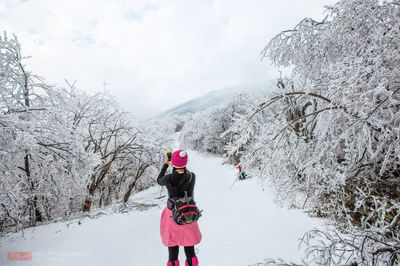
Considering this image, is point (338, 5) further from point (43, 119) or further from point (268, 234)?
point (43, 119)

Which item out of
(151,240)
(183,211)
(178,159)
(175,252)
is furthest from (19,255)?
(178,159)

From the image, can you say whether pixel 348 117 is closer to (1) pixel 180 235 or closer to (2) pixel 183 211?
(2) pixel 183 211

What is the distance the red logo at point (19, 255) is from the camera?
4.00m

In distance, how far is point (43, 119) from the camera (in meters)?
4.75

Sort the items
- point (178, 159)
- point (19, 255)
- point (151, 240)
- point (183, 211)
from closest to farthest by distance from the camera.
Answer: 1. point (183, 211)
2. point (178, 159)
3. point (19, 255)
4. point (151, 240)

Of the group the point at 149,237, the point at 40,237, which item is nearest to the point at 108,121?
the point at 40,237

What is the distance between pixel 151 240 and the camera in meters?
4.79

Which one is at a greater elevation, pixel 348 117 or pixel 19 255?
pixel 348 117

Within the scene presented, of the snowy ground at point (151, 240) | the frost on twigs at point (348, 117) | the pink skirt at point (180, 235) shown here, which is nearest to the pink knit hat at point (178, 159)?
the pink skirt at point (180, 235)

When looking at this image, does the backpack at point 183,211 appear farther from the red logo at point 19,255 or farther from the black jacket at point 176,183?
the red logo at point 19,255

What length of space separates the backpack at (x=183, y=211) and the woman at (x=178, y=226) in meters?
0.09

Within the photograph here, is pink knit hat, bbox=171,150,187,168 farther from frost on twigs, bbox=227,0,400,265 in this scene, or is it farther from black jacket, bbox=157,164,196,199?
frost on twigs, bbox=227,0,400,265

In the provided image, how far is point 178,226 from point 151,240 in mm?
2533

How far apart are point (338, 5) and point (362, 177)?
313 centimetres
